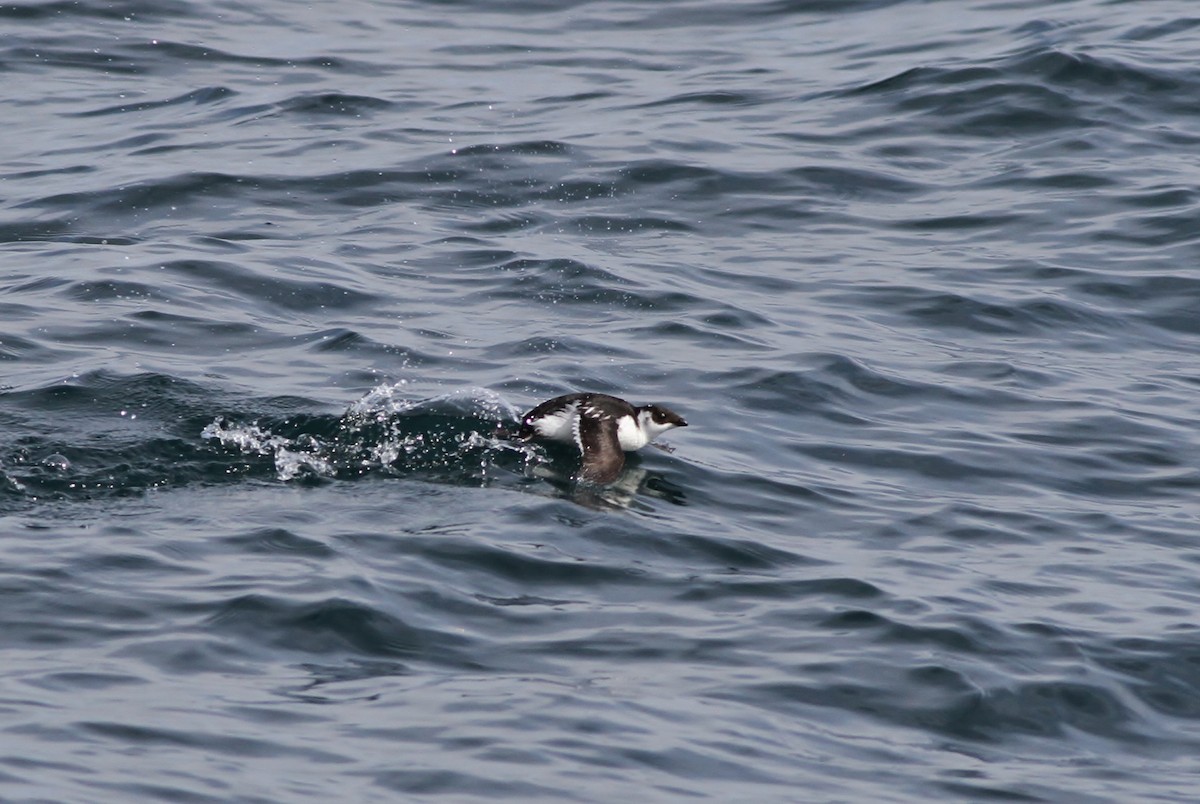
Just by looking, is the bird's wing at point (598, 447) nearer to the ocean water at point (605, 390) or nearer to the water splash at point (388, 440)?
the ocean water at point (605, 390)

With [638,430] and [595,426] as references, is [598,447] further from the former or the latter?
[638,430]

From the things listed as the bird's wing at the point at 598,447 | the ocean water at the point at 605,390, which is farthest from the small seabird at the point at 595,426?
the ocean water at the point at 605,390

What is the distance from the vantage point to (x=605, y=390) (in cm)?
1211

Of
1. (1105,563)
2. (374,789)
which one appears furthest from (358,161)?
(374,789)

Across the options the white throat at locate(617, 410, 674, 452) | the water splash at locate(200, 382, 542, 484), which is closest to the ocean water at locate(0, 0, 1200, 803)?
the water splash at locate(200, 382, 542, 484)

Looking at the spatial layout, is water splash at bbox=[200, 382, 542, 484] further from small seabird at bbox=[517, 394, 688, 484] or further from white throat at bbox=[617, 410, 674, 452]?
white throat at bbox=[617, 410, 674, 452]

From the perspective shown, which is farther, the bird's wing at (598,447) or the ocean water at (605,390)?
the bird's wing at (598,447)

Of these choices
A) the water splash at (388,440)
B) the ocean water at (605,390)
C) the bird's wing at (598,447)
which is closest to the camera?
the ocean water at (605,390)

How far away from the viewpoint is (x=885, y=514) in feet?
33.7

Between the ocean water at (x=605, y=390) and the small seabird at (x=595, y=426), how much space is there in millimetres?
187

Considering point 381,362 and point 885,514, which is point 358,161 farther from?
point 885,514

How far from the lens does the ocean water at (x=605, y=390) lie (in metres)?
7.45

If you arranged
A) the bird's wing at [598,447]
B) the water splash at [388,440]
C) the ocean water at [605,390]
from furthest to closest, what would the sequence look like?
the bird's wing at [598,447], the water splash at [388,440], the ocean water at [605,390]

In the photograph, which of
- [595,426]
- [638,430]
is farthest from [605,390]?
[595,426]
